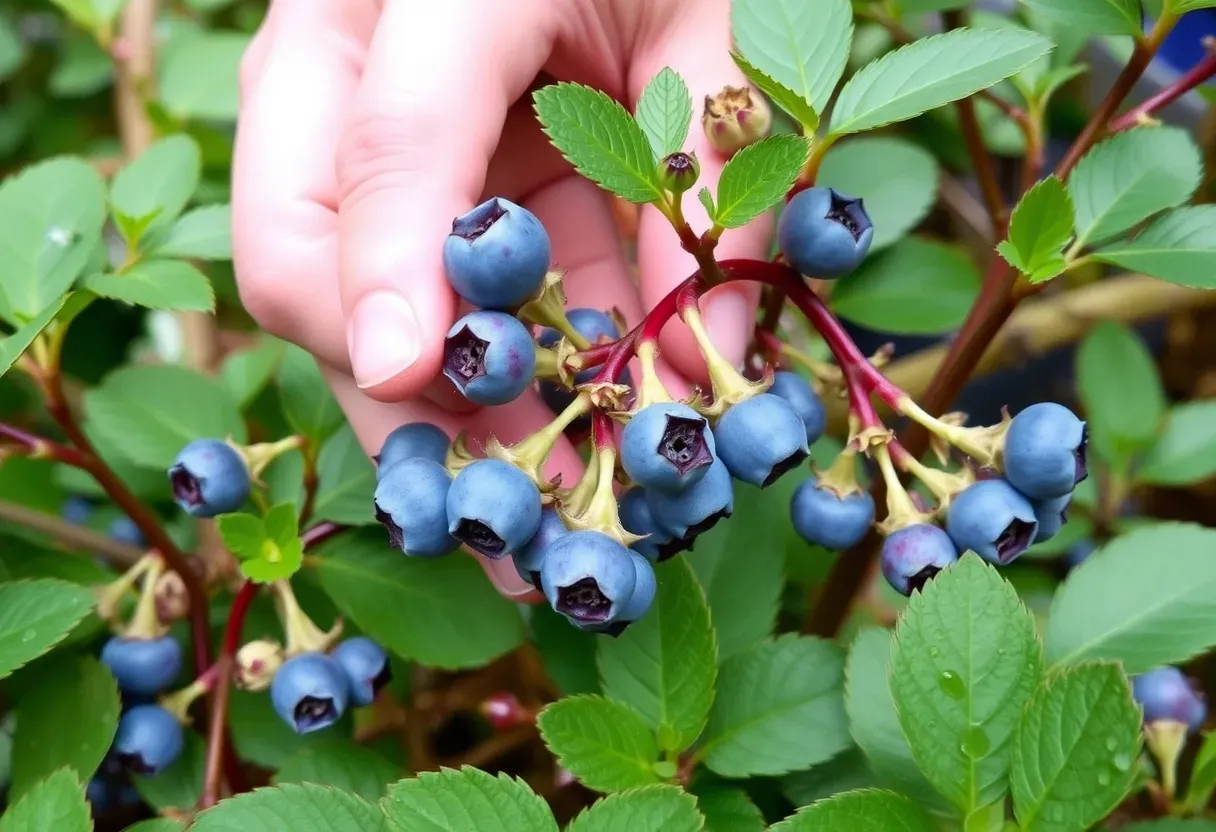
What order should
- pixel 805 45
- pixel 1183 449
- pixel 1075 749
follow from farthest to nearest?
1. pixel 1183 449
2. pixel 805 45
3. pixel 1075 749

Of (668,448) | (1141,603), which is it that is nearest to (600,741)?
(668,448)

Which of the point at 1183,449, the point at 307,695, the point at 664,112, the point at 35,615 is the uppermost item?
the point at 664,112

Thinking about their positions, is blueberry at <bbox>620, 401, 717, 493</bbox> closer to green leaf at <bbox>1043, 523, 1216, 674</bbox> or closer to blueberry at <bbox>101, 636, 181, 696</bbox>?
green leaf at <bbox>1043, 523, 1216, 674</bbox>

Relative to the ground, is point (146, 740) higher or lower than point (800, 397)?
lower

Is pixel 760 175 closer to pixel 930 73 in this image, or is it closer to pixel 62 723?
pixel 930 73

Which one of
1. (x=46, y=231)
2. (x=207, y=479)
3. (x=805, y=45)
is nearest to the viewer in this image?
(x=805, y=45)

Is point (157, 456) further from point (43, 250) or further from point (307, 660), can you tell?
point (307, 660)
